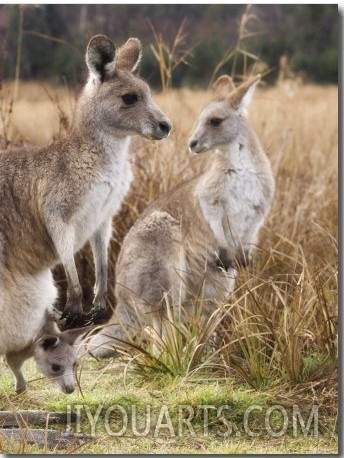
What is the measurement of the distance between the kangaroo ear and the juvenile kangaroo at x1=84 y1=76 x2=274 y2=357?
1.09 metres

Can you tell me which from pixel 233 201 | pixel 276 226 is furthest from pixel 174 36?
pixel 233 201

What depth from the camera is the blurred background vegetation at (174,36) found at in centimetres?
788

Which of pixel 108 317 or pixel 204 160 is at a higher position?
pixel 204 160

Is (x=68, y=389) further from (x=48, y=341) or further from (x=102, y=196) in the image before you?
(x=102, y=196)

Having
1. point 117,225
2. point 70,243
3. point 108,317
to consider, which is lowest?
point 108,317

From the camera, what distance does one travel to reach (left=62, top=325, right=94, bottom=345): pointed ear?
18.5 ft

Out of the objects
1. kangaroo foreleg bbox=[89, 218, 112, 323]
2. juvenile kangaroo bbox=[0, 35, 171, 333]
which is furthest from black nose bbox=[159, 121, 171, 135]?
kangaroo foreleg bbox=[89, 218, 112, 323]

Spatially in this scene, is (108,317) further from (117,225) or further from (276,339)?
(276,339)

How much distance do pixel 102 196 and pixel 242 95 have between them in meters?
2.12

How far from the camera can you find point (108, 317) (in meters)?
7.29

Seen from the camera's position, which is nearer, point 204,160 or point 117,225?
point 117,225

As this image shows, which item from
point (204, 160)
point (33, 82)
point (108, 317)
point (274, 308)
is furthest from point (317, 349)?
point (33, 82)

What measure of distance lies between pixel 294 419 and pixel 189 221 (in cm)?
185

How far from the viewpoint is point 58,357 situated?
562 cm
